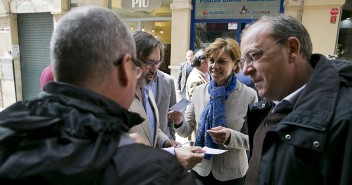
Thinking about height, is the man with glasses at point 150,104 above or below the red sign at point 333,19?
below

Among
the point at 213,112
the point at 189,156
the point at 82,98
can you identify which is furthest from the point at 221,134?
the point at 82,98

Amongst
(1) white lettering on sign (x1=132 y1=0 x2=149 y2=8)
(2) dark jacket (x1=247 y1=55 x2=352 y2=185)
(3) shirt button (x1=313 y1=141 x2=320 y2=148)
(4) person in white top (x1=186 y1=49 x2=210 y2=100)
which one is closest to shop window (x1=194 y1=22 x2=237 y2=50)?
(1) white lettering on sign (x1=132 y1=0 x2=149 y2=8)

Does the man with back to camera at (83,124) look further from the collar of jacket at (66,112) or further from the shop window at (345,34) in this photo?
the shop window at (345,34)

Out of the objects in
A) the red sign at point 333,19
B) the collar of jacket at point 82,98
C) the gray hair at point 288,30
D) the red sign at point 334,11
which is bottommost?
the collar of jacket at point 82,98

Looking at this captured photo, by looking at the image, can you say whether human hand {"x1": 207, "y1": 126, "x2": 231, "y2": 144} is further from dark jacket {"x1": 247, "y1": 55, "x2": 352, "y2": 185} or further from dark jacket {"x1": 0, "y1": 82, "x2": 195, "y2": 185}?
dark jacket {"x1": 0, "y1": 82, "x2": 195, "y2": 185}

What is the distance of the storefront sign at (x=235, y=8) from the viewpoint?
6797mm

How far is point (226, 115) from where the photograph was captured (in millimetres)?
2391

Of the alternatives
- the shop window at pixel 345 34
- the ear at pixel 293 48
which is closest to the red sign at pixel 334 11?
the shop window at pixel 345 34

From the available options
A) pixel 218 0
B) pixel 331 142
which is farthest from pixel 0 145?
pixel 218 0

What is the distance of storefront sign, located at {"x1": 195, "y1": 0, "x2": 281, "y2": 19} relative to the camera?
6797 mm

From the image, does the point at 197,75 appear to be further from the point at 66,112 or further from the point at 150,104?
the point at 66,112

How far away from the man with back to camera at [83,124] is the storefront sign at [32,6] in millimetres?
8617

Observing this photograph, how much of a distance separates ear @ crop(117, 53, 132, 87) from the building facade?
6.30 m

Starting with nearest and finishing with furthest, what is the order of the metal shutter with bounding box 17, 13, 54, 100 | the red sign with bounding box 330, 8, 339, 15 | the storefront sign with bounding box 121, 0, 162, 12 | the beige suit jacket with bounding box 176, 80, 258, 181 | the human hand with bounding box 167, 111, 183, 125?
1. the beige suit jacket with bounding box 176, 80, 258, 181
2. the human hand with bounding box 167, 111, 183, 125
3. the red sign with bounding box 330, 8, 339, 15
4. the storefront sign with bounding box 121, 0, 162, 12
5. the metal shutter with bounding box 17, 13, 54, 100
